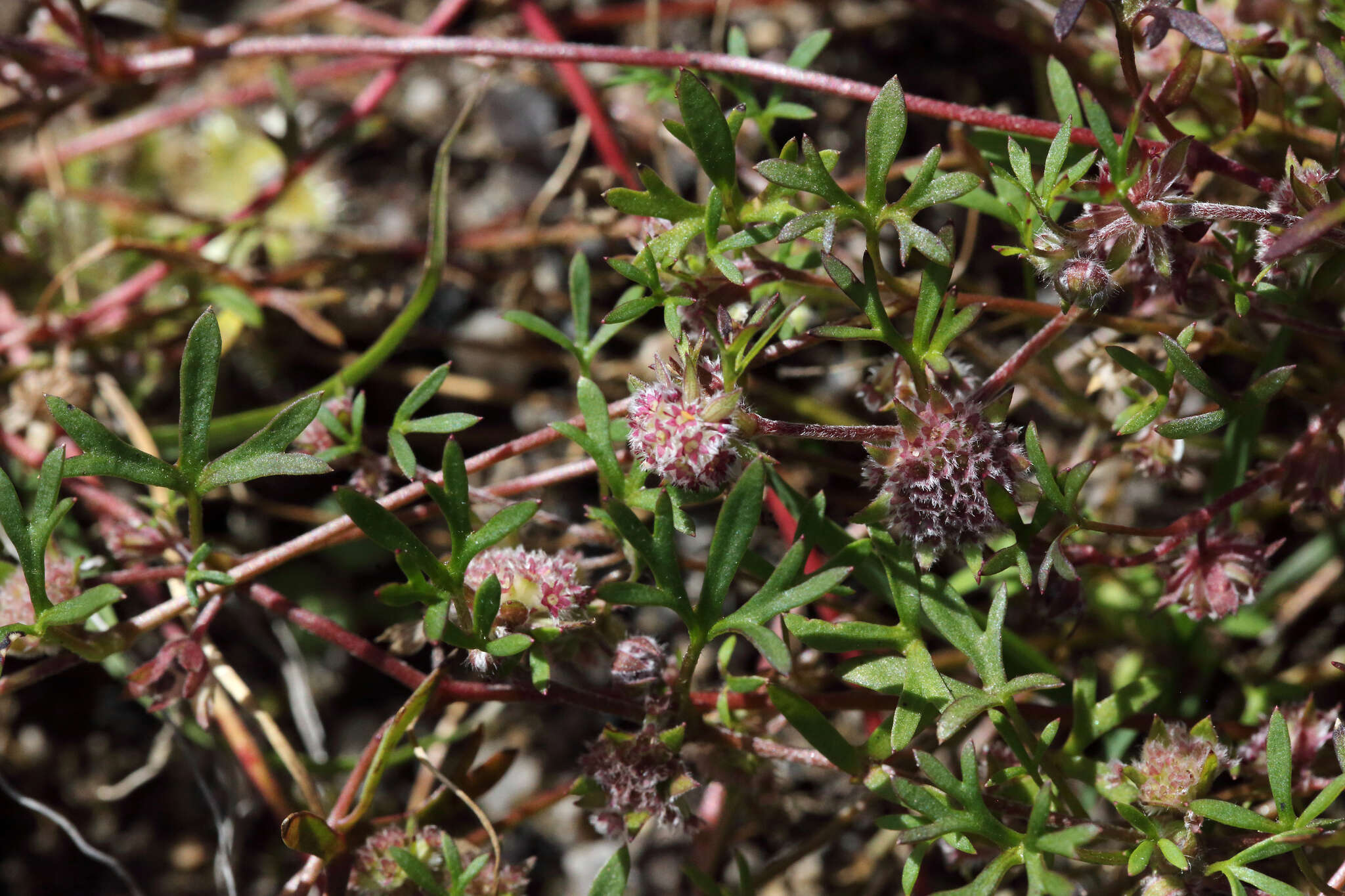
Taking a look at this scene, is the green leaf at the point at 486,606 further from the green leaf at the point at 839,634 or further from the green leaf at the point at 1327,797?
the green leaf at the point at 1327,797

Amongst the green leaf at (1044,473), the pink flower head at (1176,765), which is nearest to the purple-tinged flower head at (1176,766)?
the pink flower head at (1176,765)

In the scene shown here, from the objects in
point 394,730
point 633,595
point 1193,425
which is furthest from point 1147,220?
point 394,730

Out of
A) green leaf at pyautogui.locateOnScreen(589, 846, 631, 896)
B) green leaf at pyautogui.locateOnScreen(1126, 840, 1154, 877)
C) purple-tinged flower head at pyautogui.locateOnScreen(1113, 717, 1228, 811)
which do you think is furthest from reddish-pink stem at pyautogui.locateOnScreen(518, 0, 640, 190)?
green leaf at pyautogui.locateOnScreen(1126, 840, 1154, 877)

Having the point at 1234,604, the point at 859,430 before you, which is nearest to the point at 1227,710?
the point at 1234,604

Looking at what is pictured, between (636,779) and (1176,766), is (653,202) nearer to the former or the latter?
(636,779)

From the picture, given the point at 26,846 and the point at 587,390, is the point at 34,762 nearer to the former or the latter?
the point at 26,846

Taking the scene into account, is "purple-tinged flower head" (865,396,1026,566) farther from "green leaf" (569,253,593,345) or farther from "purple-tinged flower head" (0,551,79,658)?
"purple-tinged flower head" (0,551,79,658)
